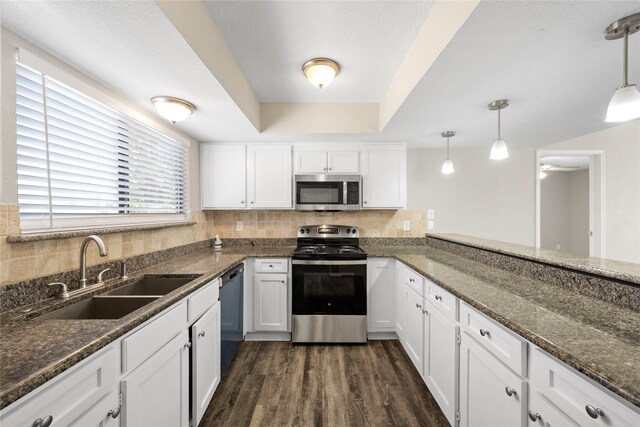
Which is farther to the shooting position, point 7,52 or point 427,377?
point 427,377

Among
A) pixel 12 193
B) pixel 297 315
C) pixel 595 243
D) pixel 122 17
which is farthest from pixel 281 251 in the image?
pixel 595 243

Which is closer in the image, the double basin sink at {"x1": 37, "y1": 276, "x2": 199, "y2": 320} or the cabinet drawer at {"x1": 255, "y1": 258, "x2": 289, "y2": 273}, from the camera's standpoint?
the double basin sink at {"x1": 37, "y1": 276, "x2": 199, "y2": 320}

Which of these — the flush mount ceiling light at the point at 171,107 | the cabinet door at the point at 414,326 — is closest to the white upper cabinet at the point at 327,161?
the flush mount ceiling light at the point at 171,107

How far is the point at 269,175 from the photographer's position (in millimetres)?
2980

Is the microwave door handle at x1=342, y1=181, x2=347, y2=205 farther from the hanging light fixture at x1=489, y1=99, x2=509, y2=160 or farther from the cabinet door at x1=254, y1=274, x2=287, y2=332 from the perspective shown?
the hanging light fixture at x1=489, y1=99, x2=509, y2=160

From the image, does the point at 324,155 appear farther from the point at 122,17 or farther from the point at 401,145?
the point at 122,17

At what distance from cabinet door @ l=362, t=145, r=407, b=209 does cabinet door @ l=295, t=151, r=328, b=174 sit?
18.4 inches

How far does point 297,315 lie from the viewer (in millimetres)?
2609

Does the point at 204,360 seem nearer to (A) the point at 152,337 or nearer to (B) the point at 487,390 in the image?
(A) the point at 152,337

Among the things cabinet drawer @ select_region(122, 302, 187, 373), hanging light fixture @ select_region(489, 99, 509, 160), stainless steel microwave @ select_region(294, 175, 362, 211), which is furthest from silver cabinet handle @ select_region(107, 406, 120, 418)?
hanging light fixture @ select_region(489, 99, 509, 160)

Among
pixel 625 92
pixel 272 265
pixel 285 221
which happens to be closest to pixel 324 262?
pixel 272 265

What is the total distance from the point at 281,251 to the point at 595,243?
4.05 m

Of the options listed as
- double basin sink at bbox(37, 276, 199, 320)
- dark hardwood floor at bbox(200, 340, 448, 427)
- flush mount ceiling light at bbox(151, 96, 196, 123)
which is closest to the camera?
double basin sink at bbox(37, 276, 199, 320)

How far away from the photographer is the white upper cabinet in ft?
9.72
